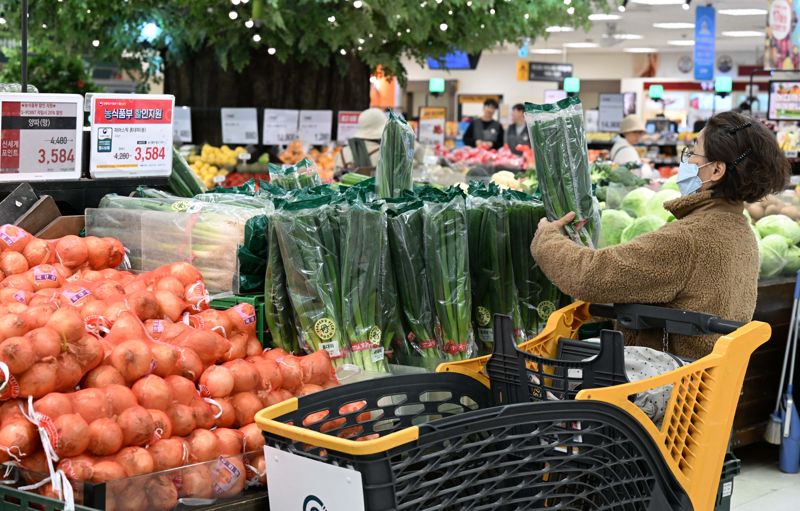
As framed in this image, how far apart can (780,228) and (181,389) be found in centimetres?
386

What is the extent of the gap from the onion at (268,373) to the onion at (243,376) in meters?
0.03

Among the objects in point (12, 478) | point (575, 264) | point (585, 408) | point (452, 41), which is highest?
point (452, 41)

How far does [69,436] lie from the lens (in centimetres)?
204

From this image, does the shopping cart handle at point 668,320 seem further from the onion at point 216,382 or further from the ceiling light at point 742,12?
the ceiling light at point 742,12

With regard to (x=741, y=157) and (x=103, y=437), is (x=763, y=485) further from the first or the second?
(x=103, y=437)

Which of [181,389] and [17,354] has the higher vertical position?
[17,354]

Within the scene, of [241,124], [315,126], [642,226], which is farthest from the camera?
[315,126]

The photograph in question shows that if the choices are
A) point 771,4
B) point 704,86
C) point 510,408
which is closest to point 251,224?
point 510,408

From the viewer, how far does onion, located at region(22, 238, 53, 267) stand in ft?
9.50

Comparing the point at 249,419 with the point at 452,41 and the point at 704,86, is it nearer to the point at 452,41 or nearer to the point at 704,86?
the point at 452,41

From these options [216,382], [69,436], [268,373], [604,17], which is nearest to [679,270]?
[268,373]

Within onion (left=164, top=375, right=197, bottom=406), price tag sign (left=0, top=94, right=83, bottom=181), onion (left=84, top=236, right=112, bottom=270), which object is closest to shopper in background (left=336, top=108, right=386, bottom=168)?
price tag sign (left=0, top=94, right=83, bottom=181)

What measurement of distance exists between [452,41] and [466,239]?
7108 millimetres

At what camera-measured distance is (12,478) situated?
2.09m
